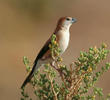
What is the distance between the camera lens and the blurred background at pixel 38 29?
57.0ft

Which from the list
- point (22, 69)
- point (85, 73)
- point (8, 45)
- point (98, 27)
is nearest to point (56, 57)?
point (85, 73)

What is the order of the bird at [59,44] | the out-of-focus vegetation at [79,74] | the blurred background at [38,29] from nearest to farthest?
the out-of-focus vegetation at [79,74]
the bird at [59,44]
the blurred background at [38,29]

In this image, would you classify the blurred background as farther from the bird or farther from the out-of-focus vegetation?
the out-of-focus vegetation

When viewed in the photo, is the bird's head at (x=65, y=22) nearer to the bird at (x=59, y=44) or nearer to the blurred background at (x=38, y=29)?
the bird at (x=59, y=44)

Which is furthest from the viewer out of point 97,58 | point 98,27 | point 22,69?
point 98,27

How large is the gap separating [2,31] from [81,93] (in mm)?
14834

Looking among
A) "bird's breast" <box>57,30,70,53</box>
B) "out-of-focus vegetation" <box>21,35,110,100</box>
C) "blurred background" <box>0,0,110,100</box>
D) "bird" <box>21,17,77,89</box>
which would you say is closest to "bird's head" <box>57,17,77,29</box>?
"bird" <box>21,17,77,89</box>

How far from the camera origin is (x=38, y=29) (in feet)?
73.2

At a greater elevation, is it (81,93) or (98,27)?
(81,93)

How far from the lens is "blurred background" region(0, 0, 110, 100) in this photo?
57.0ft

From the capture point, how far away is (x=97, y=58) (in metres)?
5.82

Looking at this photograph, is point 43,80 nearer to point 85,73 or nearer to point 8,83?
point 85,73

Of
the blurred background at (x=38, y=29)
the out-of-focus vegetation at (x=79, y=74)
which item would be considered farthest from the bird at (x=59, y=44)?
the blurred background at (x=38, y=29)

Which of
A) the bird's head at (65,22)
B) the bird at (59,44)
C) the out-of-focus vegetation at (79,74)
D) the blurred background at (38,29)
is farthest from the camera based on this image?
the blurred background at (38,29)
